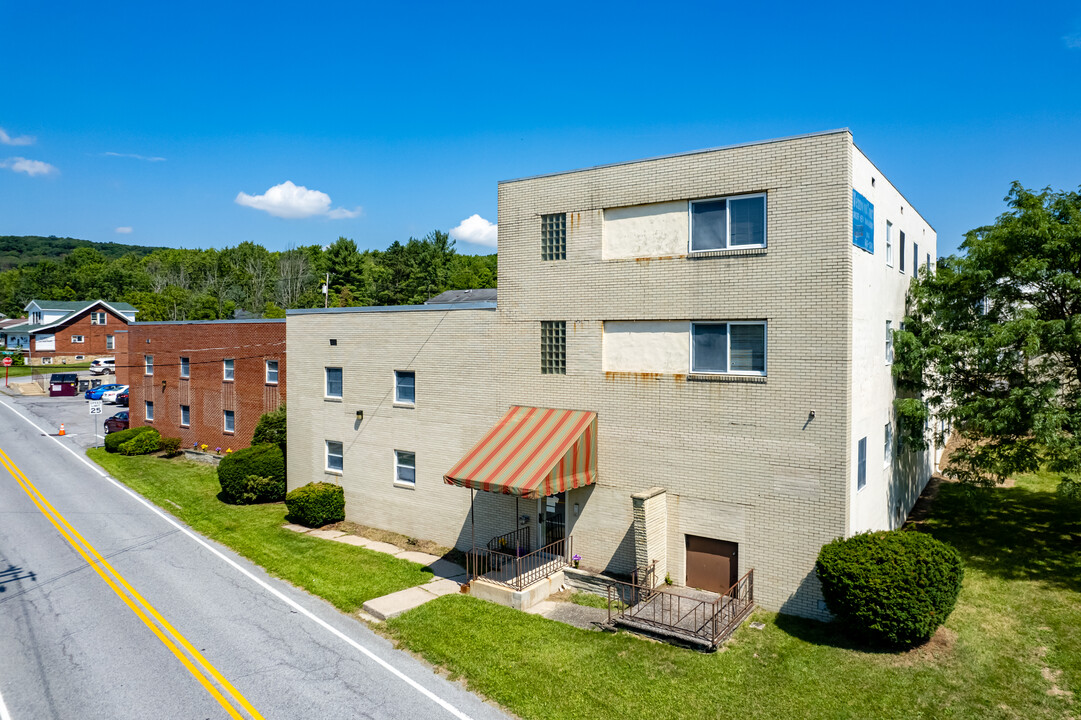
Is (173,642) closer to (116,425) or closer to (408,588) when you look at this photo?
(408,588)

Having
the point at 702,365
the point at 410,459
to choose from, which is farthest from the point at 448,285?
the point at 702,365

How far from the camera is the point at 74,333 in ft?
261

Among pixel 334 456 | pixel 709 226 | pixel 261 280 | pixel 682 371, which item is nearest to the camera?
pixel 709 226

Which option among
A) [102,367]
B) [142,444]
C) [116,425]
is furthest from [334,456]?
[102,367]

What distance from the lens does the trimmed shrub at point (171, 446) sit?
3288 cm

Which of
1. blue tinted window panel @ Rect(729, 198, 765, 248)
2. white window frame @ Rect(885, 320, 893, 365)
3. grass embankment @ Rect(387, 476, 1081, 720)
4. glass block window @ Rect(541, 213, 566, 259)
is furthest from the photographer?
glass block window @ Rect(541, 213, 566, 259)

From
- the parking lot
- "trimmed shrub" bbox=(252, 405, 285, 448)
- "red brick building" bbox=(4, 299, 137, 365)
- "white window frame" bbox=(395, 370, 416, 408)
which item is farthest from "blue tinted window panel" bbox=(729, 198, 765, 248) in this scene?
"red brick building" bbox=(4, 299, 137, 365)

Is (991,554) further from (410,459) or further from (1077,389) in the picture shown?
(410,459)

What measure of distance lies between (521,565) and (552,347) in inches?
219

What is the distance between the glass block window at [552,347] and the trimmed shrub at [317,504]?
9.01m

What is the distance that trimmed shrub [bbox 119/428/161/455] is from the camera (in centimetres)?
3281

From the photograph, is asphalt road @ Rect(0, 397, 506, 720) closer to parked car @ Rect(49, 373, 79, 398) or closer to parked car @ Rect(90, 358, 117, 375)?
parked car @ Rect(49, 373, 79, 398)

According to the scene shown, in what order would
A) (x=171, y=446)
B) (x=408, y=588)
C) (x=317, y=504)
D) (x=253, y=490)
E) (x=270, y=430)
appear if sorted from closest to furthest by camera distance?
(x=408, y=588) → (x=317, y=504) → (x=253, y=490) → (x=270, y=430) → (x=171, y=446)

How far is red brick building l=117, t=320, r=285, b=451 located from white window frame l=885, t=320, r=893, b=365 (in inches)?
904
